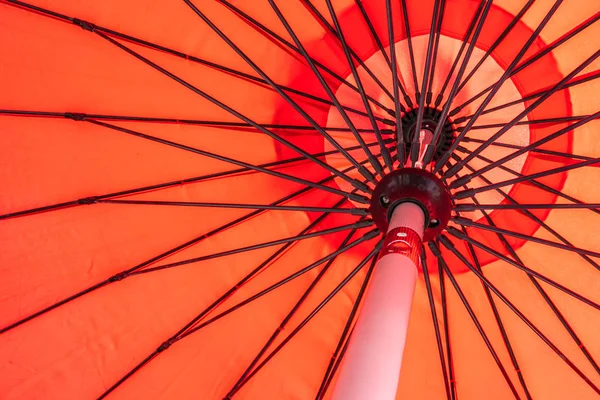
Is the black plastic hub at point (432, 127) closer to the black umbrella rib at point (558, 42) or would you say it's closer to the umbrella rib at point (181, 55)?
the umbrella rib at point (181, 55)

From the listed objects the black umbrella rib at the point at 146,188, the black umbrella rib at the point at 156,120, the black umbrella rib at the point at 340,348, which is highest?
the black umbrella rib at the point at 156,120

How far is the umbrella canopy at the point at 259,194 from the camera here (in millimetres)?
3795

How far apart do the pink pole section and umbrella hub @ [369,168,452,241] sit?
0.21 meters

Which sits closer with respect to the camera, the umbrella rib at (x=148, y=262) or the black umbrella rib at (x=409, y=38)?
the umbrella rib at (x=148, y=262)

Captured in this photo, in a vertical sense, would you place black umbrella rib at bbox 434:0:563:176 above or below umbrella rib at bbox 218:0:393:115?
below

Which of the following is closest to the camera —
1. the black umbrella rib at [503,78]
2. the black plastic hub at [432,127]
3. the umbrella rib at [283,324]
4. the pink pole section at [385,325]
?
the pink pole section at [385,325]

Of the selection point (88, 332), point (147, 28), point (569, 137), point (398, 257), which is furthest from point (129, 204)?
point (569, 137)

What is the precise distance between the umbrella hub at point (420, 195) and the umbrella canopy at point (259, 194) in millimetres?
74

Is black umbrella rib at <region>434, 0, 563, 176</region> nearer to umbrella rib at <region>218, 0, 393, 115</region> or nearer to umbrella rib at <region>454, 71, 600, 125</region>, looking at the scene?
umbrella rib at <region>454, 71, 600, 125</region>

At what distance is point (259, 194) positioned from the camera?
→ 475 centimetres

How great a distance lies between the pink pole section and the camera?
2396 millimetres

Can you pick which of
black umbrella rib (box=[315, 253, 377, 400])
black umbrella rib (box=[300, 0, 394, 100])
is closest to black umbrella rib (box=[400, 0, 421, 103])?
black umbrella rib (box=[300, 0, 394, 100])

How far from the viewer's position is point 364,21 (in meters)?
4.45

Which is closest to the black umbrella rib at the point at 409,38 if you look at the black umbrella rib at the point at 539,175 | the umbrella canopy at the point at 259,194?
the umbrella canopy at the point at 259,194
